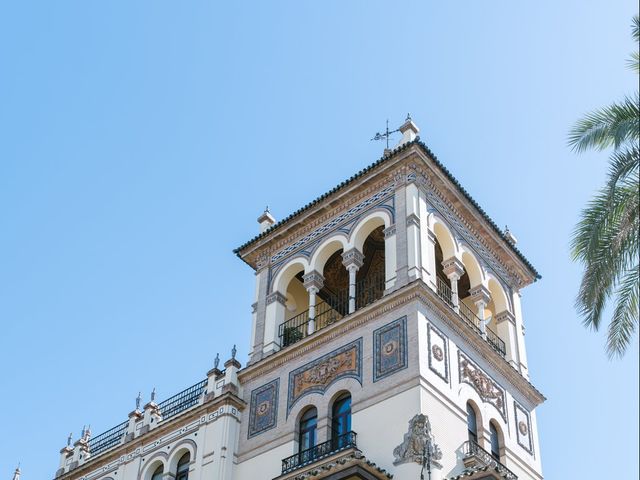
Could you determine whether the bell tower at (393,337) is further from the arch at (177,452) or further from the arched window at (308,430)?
the arch at (177,452)

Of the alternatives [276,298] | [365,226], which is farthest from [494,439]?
A: [276,298]

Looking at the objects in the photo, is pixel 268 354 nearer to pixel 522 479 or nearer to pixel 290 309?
pixel 290 309

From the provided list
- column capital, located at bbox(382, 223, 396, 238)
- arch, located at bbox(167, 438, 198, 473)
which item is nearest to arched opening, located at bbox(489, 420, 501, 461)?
column capital, located at bbox(382, 223, 396, 238)

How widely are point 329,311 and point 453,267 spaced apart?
14.0ft

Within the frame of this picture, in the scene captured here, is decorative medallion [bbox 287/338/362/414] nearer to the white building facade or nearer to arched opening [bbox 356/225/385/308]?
the white building facade

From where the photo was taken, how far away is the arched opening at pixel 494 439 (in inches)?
1053

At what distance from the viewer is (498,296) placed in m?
31.3

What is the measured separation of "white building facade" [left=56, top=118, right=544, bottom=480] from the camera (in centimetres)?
2475

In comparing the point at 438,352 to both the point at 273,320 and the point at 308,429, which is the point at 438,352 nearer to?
the point at 308,429

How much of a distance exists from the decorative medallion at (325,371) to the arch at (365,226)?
3.68 metres

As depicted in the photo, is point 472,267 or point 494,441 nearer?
point 494,441

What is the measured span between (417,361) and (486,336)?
14.9 ft

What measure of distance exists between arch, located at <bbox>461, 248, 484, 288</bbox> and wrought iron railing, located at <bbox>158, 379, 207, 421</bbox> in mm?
8153

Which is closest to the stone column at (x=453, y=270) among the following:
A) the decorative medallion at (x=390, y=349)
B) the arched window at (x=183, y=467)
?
Answer: the decorative medallion at (x=390, y=349)
